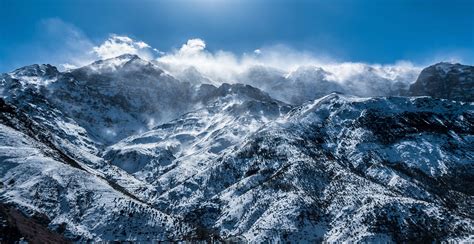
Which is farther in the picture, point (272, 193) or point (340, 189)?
point (340, 189)

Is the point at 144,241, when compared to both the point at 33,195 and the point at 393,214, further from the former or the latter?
the point at 393,214

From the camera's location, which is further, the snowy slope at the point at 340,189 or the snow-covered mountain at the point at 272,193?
the snowy slope at the point at 340,189

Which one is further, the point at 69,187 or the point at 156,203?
the point at 156,203

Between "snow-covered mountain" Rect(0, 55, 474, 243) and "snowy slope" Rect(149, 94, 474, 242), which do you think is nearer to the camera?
"snow-covered mountain" Rect(0, 55, 474, 243)

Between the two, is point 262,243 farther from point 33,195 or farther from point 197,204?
point 33,195

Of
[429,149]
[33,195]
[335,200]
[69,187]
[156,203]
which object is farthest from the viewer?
[429,149]

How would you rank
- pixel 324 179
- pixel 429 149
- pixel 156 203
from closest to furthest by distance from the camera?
pixel 324 179 → pixel 156 203 → pixel 429 149

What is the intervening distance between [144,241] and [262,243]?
32003 mm

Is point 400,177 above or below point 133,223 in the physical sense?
above

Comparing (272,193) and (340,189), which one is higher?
(340,189)

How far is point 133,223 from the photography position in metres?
108

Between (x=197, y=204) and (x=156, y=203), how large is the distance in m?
18.5

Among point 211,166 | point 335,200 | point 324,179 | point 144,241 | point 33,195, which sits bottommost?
point 144,241

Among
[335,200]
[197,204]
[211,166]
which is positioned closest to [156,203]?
[197,204]
